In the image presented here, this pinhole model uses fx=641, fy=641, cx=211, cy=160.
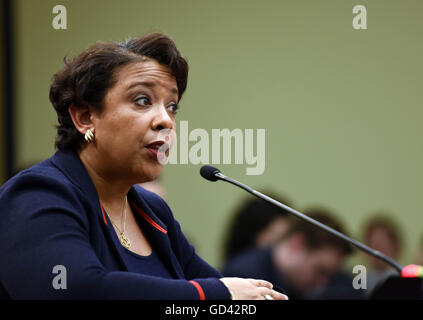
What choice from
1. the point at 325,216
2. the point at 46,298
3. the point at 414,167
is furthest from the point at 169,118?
the point at 414,167

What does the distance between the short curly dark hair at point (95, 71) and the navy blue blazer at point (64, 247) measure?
16cm

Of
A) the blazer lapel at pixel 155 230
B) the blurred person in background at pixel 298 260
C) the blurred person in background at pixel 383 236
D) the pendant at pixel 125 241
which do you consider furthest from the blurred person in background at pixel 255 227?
the pendant at pixel 125 241

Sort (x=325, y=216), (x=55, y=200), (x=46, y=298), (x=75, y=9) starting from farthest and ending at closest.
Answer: (x=75, y=9) → (x=325, y=216) → (x=55, y=200) → (x=46, y=298)

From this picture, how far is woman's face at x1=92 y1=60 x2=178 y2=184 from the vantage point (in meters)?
1.55

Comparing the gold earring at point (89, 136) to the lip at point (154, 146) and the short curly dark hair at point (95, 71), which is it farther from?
the lip at point (154, 146)

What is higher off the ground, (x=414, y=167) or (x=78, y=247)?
(x=78, y=247)

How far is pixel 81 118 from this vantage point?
162cm

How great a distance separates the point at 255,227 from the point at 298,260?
0.29m

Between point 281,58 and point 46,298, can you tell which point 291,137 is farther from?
point 46,298

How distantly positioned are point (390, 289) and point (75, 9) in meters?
3.37

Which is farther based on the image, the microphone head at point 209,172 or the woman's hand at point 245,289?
the microphone head at point 209,172

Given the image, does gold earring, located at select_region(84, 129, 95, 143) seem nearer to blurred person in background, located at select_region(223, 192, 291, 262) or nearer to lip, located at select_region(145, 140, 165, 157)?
lip, located at select_region(145, 140, 165, 157)

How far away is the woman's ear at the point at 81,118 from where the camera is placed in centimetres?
160

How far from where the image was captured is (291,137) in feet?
14.7
